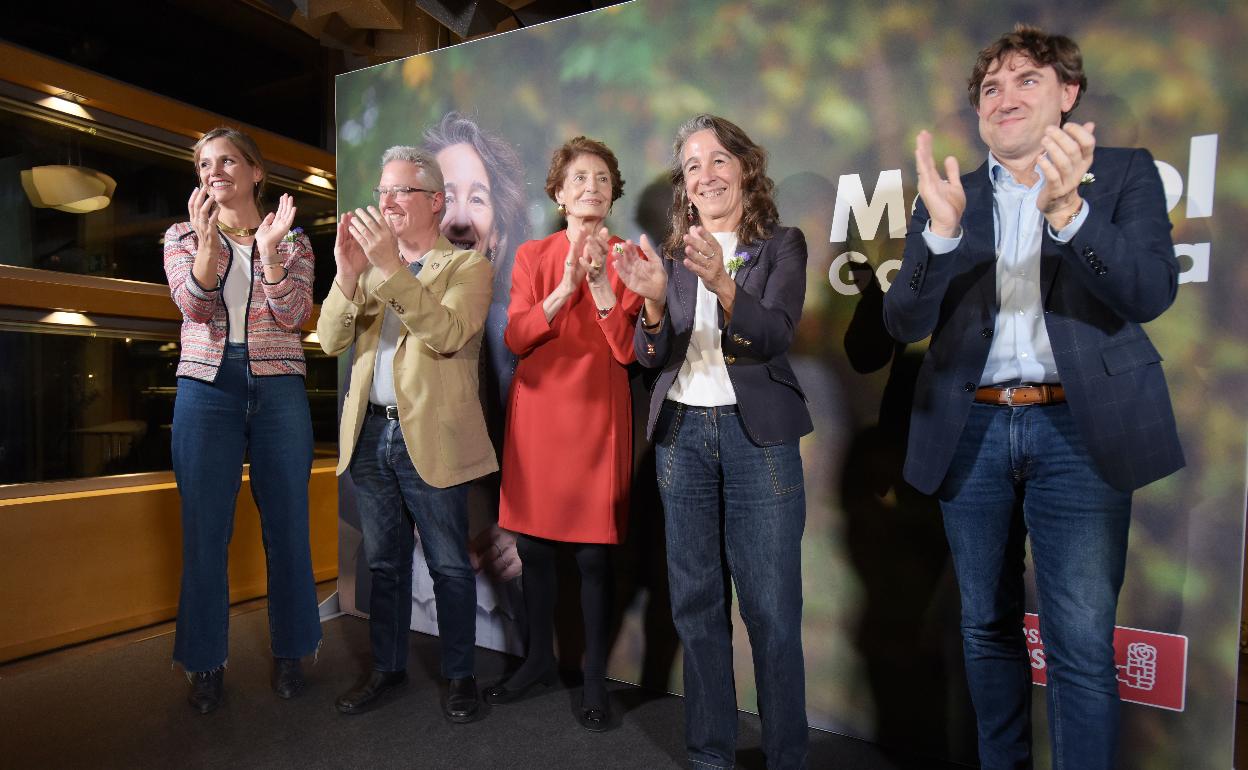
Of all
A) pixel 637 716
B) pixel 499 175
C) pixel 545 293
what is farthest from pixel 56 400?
pixel 637 716

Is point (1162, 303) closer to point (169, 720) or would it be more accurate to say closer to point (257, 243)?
point (257, 243)

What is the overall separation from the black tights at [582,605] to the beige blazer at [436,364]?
0.36 m

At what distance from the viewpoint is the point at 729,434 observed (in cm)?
203

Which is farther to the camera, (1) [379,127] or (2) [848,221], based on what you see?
(1) [379,127]

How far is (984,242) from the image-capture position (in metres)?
1.89

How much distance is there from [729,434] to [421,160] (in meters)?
1.53

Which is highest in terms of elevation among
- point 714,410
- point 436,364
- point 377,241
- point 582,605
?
point 377,241

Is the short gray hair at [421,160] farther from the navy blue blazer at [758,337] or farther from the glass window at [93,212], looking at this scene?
the glass window at [93,212]

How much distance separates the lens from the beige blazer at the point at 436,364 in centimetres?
254

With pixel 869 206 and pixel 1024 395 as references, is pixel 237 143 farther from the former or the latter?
pixel 1024 395

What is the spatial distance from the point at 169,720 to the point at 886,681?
8.06 ft

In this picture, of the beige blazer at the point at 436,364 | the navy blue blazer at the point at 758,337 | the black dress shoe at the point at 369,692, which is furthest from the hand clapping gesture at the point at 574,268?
the black dress shoe at the point at 369,692

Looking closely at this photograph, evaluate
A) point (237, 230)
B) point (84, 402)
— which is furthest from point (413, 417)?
point (84, 402)

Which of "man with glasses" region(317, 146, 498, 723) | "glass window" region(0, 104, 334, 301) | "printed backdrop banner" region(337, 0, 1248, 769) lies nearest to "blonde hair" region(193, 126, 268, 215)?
"man with glasses" region(317, 146, 498, 723)
